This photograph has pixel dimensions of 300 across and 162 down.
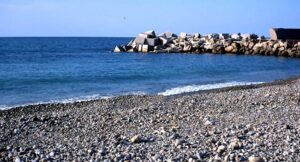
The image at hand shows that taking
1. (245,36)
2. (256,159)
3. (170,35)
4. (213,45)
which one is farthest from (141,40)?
(256,159)

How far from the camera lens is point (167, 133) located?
867 centimetres

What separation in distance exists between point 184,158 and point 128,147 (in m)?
1.20

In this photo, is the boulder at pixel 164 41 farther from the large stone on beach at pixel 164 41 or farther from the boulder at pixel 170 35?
the boulder at pixel 170 35

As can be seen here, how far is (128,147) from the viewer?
24.8 ft

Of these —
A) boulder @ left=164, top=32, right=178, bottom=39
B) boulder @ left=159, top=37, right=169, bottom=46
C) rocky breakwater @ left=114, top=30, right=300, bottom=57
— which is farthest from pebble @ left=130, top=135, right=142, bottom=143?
boulder @ left=164, top=32, right=178, bottom=39

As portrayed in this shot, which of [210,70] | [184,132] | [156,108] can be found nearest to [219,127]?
[184,132]

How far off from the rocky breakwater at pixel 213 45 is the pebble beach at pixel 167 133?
34.4m

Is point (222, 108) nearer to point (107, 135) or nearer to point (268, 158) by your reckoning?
point (107, 135)

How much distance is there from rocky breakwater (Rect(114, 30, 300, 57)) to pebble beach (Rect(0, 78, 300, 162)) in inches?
1356

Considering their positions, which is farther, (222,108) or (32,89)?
(32,89)

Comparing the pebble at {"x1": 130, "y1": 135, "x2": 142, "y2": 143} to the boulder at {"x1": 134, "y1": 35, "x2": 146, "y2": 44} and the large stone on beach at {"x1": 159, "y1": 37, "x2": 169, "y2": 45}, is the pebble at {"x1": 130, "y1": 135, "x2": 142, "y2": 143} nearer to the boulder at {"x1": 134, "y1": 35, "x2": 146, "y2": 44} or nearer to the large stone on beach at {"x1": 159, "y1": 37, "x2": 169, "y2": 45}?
the boulder at {"x1": 134, "y1": 35, "x2": 146, "y2": 44}

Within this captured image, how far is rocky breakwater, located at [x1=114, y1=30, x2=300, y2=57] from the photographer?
4656cm

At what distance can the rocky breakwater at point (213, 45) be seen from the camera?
46.6 meters

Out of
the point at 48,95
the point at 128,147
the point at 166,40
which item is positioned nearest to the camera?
the point at 128,147
